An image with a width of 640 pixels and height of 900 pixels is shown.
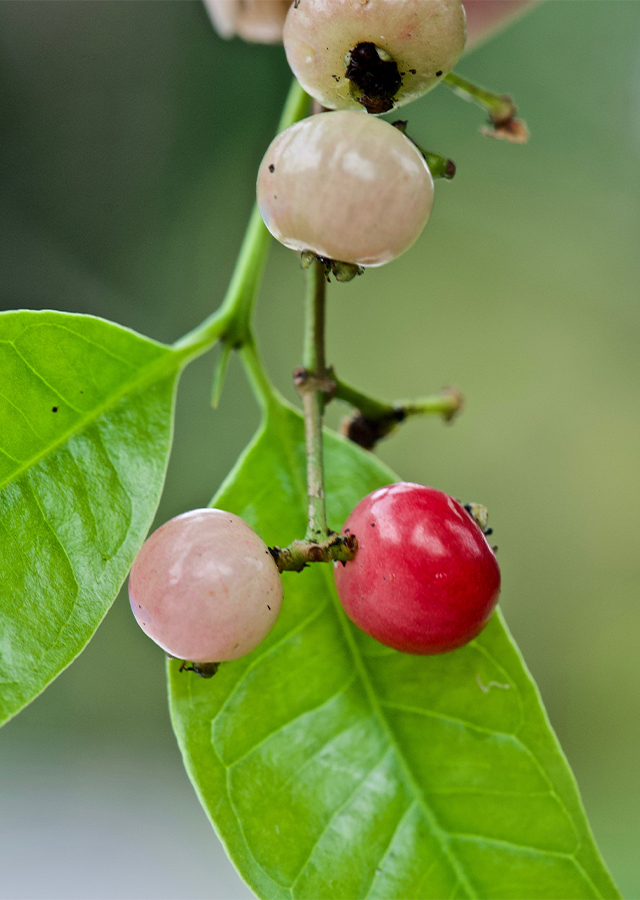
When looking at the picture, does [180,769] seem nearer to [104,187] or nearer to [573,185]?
[104,187]

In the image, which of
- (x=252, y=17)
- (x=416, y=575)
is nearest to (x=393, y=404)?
(x=416, y=575)

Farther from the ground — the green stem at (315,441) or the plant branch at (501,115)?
the plant branch at (501,115)

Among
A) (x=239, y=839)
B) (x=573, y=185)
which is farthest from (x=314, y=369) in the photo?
(x=573, y=185)

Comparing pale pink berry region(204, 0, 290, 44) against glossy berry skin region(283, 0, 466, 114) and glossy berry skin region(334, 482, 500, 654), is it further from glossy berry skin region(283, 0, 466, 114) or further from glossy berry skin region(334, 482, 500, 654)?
glossy berry skin region(334, 482, 500, 654)

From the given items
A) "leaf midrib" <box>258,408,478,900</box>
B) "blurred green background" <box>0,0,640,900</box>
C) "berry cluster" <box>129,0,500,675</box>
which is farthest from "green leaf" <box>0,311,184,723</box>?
"blurred green background" <box>0,0,640,900</box>

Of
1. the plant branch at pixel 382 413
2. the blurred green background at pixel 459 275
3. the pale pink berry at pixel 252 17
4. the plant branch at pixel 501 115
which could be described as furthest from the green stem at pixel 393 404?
the blurred green background at pixel 459 275

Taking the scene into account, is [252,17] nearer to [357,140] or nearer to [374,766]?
[357,140]

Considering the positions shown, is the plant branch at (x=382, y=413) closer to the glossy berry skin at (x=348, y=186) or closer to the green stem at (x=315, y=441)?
the green stem at (x=315, y=441)
